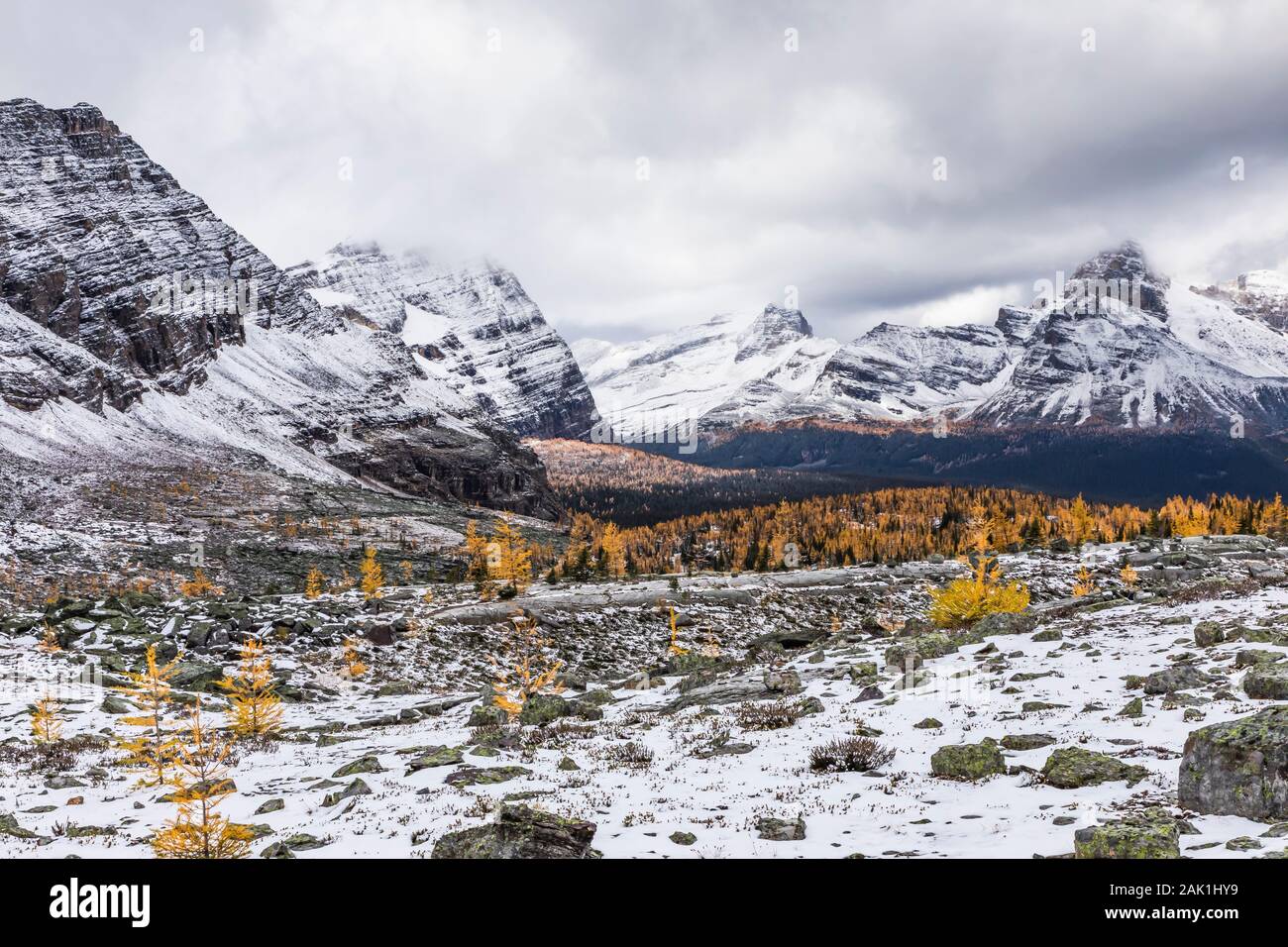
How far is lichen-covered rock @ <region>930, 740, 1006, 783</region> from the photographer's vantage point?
45.5 ft

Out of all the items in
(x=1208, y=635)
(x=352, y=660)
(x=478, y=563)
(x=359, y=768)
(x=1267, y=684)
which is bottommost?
(x=352, y=660)

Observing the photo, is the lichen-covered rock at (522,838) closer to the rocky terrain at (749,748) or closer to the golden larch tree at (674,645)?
the rocky terrain at (749,748)

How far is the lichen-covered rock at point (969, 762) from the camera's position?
547 inches

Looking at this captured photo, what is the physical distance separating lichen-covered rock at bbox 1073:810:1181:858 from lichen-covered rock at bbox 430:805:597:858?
21.4ft

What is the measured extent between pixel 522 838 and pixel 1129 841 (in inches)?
301

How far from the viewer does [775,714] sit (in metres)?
22.0

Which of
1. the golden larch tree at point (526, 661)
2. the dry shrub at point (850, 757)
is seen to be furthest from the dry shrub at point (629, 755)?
the golden larch tree at point (526, 661)

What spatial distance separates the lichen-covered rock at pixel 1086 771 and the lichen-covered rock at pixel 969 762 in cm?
97

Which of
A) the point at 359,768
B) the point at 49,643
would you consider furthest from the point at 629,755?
the point at 49,643

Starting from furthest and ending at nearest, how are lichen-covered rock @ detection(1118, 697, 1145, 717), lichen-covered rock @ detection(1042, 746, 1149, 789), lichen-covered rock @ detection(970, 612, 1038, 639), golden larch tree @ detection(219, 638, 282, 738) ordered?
1. lichen-covered rock @ detection(970, 612, 1038, 639)
2. golden larch tree @ detection(219, 638, 282, 738)
3. lichen-covered rock @ detection(1118, 697, 1145, 717)
4. lichen-covered rock @ detection(1042, 746, 1149, 789)

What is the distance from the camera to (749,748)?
18547mm

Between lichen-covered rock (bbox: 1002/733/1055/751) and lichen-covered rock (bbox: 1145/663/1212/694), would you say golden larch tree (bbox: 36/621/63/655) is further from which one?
lichen-covered rock (bbox: 1145/663/1212/694)

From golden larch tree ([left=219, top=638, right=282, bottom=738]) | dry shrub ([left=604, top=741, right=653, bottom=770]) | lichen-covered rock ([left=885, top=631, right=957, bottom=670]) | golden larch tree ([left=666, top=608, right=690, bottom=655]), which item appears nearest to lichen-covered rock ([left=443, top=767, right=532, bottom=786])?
dry shrub ([left=604, top=741, right=653, bottom=770])

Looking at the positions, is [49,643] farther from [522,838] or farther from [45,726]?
[522,838]
